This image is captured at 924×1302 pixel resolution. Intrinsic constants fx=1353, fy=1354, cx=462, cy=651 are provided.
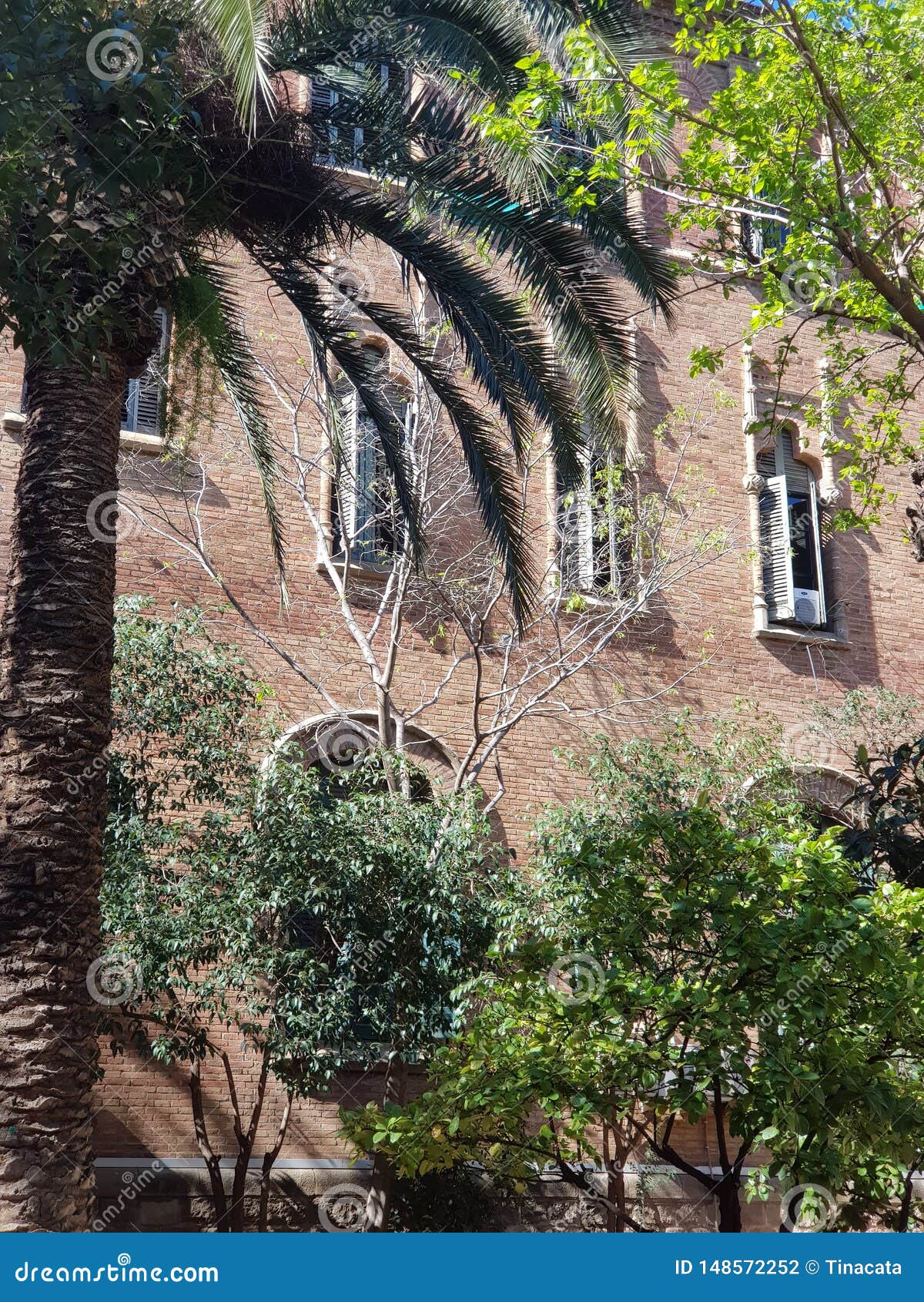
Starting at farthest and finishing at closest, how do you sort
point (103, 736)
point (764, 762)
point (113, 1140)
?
1. point (764, 762)
2. point (113, 1140)
3. point (103, 736)

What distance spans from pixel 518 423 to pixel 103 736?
4.14 meters

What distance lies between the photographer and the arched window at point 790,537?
53.3 feet

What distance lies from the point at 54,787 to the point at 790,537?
1183cm

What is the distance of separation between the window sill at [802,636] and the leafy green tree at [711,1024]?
8469 millimetres

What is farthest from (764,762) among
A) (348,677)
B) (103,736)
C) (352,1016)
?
(103,736)

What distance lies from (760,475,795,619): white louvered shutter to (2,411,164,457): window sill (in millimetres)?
7137

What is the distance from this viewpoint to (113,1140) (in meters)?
11.3

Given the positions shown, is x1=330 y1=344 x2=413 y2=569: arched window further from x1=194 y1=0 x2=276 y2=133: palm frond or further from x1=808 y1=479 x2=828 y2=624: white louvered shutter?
x1=808 y1=479 x2=828 y2=624: white louvered shutter

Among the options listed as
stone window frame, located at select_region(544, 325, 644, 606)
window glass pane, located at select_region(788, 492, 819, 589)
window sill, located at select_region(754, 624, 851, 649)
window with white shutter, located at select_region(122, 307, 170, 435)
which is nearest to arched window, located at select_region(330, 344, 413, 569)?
stone window frame, located at select_region(544, 325, 644, 606)

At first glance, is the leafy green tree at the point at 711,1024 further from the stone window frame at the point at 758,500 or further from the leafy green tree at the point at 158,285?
the stone window frame at the point at 758,500

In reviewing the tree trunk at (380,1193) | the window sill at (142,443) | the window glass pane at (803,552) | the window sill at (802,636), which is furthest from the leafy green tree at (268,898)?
the window glass pane at (803,552)

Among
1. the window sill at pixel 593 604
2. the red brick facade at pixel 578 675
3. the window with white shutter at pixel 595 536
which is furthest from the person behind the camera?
the window with white shutter at pixel 595 536

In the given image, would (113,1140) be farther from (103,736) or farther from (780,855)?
(780,855)

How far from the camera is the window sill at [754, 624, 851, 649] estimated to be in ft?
52.5
